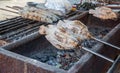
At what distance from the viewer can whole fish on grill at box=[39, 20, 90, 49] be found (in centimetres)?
358

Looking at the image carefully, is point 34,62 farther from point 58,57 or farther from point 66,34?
point 58,57

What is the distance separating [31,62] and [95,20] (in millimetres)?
3963

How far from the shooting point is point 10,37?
4258 mm

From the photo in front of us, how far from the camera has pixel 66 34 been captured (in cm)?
372

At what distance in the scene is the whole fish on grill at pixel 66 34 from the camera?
11.7ft

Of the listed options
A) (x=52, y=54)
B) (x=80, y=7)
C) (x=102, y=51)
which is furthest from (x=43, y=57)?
(x=80, y=7)

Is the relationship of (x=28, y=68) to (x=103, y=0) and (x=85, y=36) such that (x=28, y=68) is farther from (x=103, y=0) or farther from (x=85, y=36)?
(x=103, y=0)

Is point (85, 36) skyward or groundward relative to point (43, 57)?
skyward

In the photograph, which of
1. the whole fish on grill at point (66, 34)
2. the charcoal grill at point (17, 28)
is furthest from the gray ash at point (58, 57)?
the charcoal grill at point (17, 28)

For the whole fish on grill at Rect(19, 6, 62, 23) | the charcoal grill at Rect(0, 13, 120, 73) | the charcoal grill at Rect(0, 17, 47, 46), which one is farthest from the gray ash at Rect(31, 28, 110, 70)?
the whole fish on grill at Rect(19, 6, 62, 23)

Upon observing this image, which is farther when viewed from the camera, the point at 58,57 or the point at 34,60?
the point at 58,57

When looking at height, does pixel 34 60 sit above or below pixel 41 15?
above

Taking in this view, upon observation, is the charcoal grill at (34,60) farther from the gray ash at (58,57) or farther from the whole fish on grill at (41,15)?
the whole fish on grill at (41,15)

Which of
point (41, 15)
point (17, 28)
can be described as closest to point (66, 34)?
point (17, 28)
